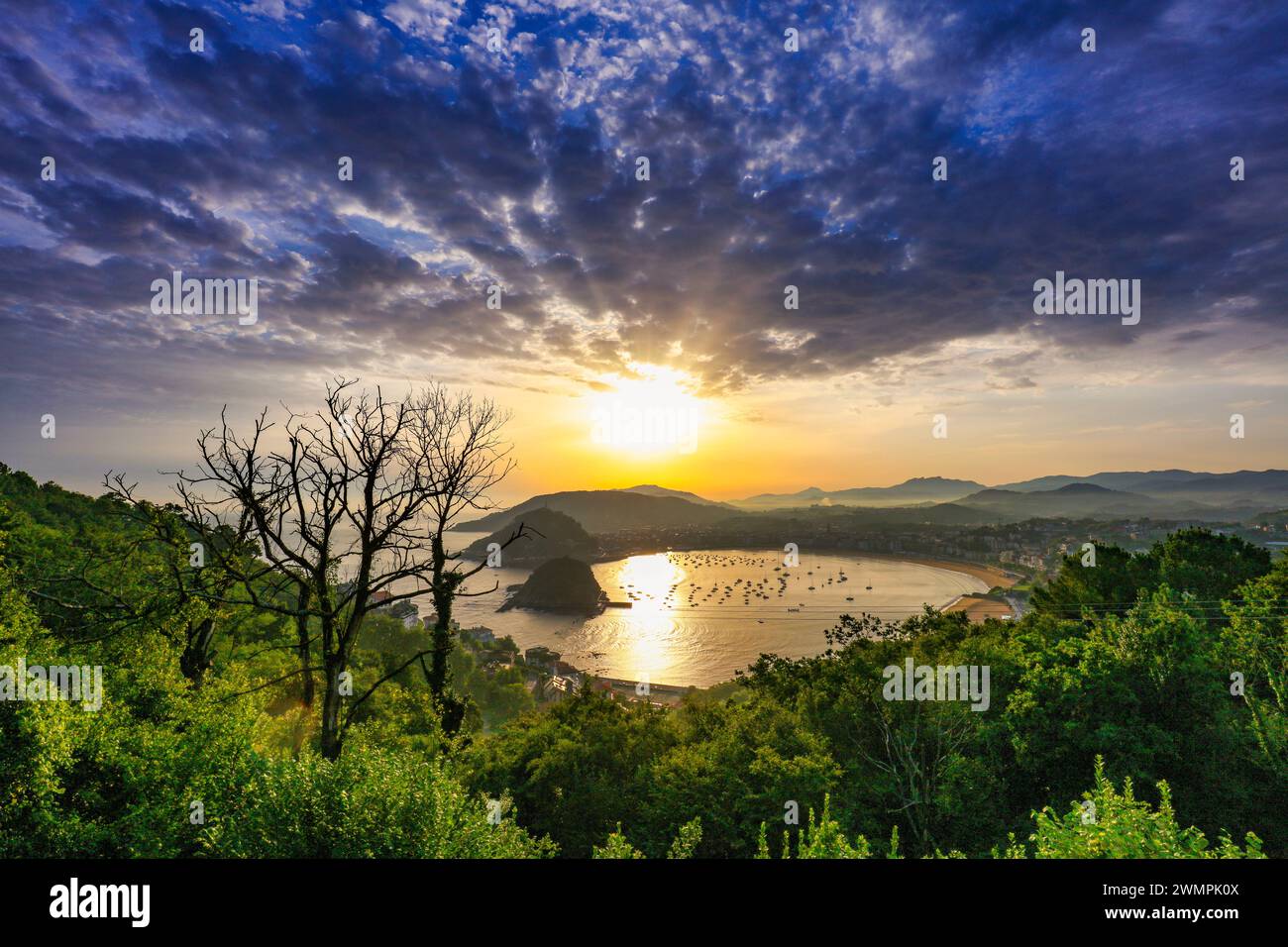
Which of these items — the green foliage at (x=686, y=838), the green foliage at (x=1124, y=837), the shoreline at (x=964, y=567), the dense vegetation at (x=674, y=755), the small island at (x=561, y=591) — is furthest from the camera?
the shoreline at (x=964, y=567)

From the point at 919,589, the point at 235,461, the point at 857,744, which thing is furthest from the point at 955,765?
the point at 919,589

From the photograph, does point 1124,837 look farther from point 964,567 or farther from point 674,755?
point 964,567

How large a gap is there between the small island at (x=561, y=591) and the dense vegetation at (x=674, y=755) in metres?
69.9

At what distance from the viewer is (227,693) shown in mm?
13414

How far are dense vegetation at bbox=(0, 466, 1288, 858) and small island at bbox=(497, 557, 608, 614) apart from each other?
69869 mm

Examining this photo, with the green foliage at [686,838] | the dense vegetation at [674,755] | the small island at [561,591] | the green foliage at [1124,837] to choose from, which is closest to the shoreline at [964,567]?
the small island at [561,591]

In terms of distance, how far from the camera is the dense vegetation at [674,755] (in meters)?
7.81

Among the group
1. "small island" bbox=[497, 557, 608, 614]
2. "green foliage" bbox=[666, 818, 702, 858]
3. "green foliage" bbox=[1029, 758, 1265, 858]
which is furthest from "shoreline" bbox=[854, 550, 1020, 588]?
"green foliage" bbox=[666, 818, 702, 858]

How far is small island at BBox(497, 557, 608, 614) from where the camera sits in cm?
8969

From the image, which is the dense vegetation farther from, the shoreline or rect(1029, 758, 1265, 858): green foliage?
the shoreline

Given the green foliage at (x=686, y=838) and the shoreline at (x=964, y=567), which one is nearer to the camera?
the green foliage at (x=686, y=838)

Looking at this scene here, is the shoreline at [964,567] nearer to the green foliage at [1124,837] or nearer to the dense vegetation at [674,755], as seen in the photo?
the dense vegetation at [674,755]
